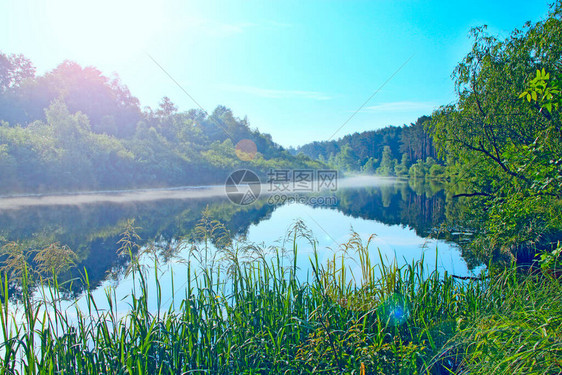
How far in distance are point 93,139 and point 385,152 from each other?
54.2 metres

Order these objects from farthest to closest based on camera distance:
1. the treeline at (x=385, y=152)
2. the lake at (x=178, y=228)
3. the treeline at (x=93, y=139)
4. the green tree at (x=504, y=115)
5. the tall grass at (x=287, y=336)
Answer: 1. the treeline at (x=385, y=152)
2. the treeline at (x=93, y=139)
3. the lake at (x=178, y=228)
4. the green tree at (x=504, y=115)
5. the tall grass at (x=287, y=336)

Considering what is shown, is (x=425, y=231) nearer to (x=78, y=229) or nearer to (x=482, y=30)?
(x=482, y=30)

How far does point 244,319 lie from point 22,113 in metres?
38.0

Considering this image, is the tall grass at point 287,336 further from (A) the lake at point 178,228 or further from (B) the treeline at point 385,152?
(B) the treeline at point 385,152

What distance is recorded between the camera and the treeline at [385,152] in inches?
2263

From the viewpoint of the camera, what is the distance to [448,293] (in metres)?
3.37

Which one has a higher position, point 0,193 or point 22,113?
point 22,113

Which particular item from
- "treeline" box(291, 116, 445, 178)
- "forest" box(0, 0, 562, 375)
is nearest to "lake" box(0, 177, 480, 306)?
"forest" box(0, 0, 562, 375)

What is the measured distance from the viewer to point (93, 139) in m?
25.2

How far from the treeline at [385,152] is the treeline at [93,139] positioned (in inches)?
799

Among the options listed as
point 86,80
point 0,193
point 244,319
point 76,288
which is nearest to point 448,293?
point 244,319

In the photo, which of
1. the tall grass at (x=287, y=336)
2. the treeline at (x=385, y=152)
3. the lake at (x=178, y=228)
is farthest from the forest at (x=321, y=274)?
the treeline at (x=385, y=152)

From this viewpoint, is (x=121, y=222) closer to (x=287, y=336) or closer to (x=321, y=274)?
(x=321, y=274)

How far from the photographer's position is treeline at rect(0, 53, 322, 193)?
69.1 feet
